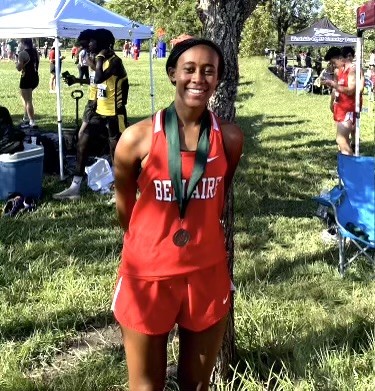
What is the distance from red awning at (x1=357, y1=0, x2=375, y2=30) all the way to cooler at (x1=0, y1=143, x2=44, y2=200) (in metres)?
3.55

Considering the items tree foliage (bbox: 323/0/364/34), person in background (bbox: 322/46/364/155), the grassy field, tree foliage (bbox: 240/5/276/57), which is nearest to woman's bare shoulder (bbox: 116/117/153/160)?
the grassy field

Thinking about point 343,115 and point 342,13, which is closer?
point 343,115

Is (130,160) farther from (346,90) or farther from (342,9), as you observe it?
(342,9)

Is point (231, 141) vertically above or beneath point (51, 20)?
beneath

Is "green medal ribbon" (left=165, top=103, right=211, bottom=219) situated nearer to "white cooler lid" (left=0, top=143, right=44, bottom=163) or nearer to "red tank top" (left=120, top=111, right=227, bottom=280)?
"red tank top" (left=120, top=111, right=227, bottom=280)

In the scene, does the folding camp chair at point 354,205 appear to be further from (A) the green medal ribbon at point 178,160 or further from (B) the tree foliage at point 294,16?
(B) the tree foliage at point 294,16

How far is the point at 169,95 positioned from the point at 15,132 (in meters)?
12.8

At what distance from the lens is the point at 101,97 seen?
6.90m

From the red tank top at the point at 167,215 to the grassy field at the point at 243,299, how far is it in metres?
1.09

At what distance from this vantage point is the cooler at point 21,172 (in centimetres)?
645

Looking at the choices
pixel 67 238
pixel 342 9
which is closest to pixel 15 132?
pixel 67 238

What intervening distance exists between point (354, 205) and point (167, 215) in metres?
2.98

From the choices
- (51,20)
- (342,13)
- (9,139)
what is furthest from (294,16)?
(9,139)

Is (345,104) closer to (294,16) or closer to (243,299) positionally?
(243,299)
